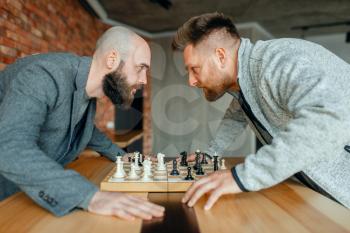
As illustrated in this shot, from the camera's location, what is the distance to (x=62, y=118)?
1452 mm

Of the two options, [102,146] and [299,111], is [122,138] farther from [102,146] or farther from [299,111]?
[299,111]

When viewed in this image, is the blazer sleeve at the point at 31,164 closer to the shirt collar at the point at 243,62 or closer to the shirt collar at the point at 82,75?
the shirt collar at the point at 82,75

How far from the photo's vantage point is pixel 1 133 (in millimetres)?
1109

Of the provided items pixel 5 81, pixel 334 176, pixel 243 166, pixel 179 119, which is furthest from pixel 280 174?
pixel 179 119

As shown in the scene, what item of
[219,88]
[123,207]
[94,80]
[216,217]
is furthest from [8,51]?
[216,217]

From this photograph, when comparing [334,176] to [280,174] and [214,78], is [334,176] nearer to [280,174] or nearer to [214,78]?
[280,174]

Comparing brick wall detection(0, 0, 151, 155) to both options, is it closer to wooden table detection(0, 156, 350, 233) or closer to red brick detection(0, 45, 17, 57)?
red brick detection(0, 45, 17, 57)

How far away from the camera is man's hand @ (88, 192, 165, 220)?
0.98 meters

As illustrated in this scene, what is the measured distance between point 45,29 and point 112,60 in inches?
81.2

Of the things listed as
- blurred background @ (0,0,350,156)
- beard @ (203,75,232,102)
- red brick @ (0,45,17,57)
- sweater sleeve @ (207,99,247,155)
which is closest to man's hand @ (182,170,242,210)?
beard @ (203,75,232,102)

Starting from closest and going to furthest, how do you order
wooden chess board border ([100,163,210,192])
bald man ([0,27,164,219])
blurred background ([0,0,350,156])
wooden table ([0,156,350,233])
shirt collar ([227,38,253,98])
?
wooden table ([0,156,350,233]), bald man ([0,27,164,219]), wooden chess board border ([100,163,210,192]), shirt collar ([227,38,253,98]), blurred background ([0,0,350,156])

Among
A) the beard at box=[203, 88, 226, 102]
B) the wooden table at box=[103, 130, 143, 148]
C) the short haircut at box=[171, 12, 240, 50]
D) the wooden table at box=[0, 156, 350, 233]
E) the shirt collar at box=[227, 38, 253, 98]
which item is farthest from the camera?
the wooden table at box=[103, 130, 143, 148]

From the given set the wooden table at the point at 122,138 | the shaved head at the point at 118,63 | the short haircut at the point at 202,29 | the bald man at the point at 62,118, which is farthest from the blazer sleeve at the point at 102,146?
the wooden table at the point at 122,138

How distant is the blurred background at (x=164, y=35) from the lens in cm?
355
